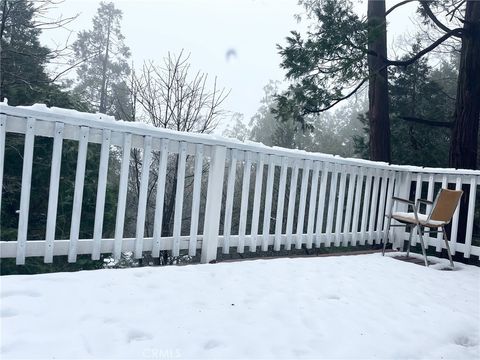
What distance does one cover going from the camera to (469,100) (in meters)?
5.84

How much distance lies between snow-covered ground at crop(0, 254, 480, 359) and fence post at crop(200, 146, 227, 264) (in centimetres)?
22

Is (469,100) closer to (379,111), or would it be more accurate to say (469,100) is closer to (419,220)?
(379,111)

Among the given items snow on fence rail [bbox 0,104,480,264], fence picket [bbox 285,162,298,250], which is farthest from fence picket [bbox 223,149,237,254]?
fence picket [bbox 285,162,298,250]

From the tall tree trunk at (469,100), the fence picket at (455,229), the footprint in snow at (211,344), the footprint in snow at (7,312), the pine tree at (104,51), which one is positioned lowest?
the footprint in snow at (211,344)

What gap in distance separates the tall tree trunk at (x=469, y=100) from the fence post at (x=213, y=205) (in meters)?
4.42

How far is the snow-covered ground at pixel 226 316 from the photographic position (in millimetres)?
1629

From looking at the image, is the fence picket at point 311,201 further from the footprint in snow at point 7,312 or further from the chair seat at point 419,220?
the footprint in snow at point 7,312

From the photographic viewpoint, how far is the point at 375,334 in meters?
1.96

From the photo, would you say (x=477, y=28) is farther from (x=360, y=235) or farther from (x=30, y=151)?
(x=30, y=151)

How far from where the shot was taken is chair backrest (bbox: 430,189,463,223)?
376 centimetres

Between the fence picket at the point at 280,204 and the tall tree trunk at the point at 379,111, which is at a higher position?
the tall tree trunk at the point at 379,111

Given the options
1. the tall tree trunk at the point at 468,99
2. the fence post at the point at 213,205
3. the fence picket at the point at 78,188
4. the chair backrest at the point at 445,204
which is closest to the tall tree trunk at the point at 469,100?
the tall tree trunk at the point at 468,99

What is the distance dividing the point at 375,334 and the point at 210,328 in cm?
90

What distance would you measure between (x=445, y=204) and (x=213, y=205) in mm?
2460
